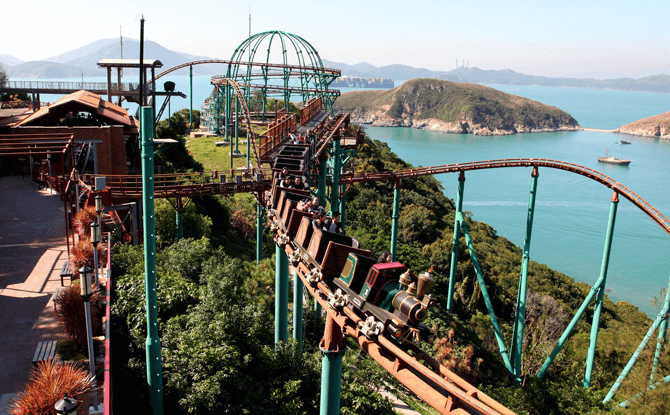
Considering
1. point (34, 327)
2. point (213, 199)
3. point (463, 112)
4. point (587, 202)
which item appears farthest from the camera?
point (463, 112)

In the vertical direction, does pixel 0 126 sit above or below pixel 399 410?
above

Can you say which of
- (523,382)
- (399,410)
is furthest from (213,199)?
(523,382)

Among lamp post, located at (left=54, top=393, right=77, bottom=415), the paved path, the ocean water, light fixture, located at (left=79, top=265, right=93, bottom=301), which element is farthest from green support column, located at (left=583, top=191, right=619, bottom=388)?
the ocean water

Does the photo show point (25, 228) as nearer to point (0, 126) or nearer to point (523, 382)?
point (0, 126)

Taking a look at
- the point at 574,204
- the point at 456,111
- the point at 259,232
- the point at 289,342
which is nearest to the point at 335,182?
the point at 259,232

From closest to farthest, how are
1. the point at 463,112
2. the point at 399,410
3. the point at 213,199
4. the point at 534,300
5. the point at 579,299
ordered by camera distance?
the point at 399,410, the point at 213,199, the point at 534,300, the point at 579,299, the point at 463,112

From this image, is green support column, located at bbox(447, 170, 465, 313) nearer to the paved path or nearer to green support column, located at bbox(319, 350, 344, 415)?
green support column, located at bbox(319, 350, 344, 415)

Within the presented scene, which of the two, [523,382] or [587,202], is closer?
[523,382]
